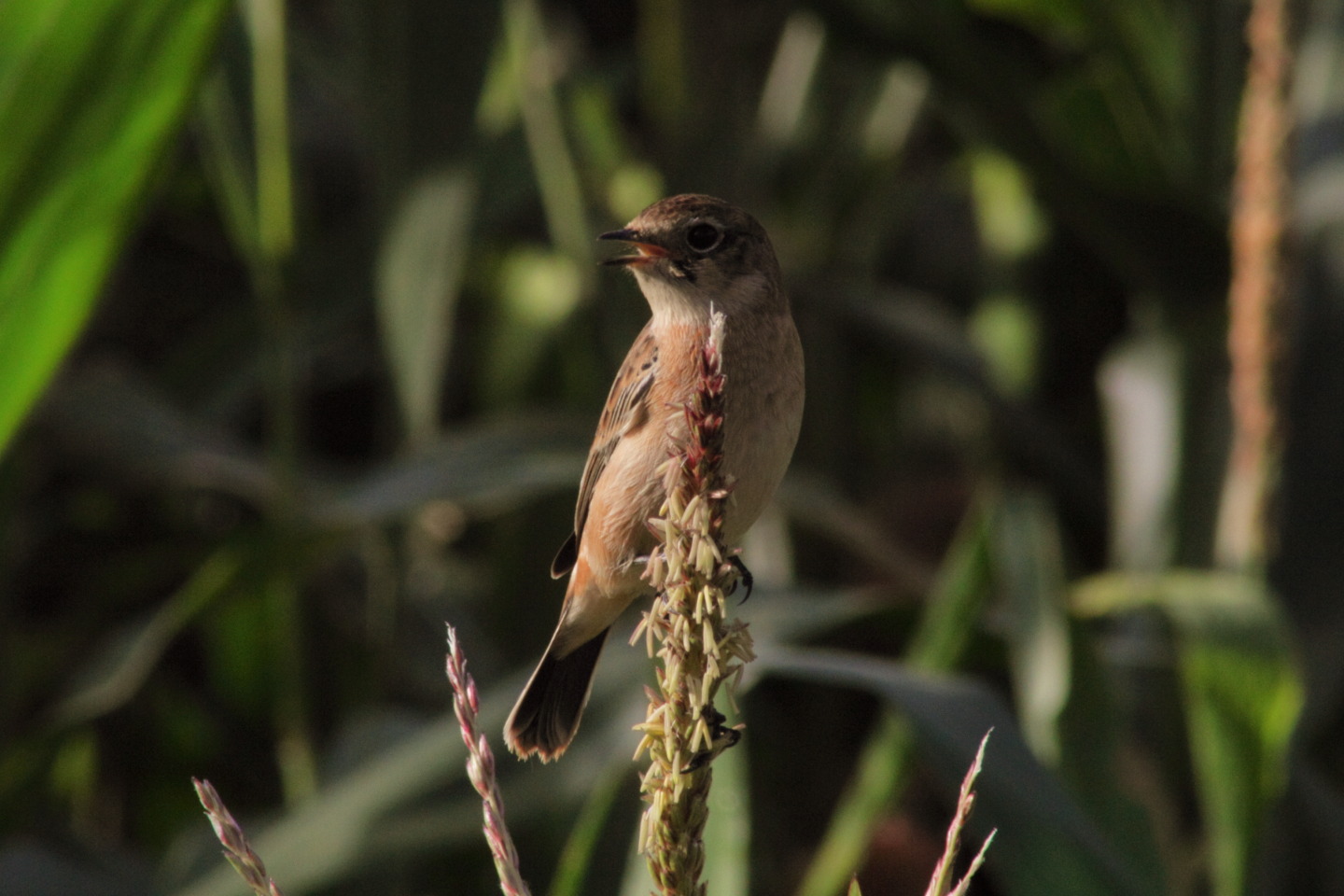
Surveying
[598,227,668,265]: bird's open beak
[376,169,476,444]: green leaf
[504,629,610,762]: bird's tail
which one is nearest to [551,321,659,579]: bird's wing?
[504,629,610,762]: bird's tail

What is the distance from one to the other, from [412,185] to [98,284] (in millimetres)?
740

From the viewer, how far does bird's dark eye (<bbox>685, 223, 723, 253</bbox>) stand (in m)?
1.49

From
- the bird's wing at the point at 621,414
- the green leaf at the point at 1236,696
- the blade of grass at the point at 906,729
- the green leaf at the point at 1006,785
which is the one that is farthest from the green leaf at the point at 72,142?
the green leaf at the point at 1236,696

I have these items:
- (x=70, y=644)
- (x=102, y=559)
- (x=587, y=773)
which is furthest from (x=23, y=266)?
(x=102, y=559)

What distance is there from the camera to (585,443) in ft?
9.07

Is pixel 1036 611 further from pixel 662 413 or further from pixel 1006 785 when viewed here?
pixel 662 413

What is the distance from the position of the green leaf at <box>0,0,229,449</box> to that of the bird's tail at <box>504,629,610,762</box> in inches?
30.7

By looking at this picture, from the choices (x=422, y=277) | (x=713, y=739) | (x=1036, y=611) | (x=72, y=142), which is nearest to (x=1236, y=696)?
(x=1036, y=611)

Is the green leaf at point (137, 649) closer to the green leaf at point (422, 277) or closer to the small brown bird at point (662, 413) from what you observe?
the green leaf at point (422, 277)

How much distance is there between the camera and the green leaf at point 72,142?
1.74m

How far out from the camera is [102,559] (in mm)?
4102

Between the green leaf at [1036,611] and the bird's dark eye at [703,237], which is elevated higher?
the bird's dark eye at [703,237]

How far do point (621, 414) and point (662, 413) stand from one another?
0.17 m

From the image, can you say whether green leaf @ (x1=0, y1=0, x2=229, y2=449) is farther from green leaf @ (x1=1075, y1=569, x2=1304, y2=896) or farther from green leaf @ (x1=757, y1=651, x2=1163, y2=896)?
green leaf @ (x1=1075, y1=569, x2=1304, y2=896)
